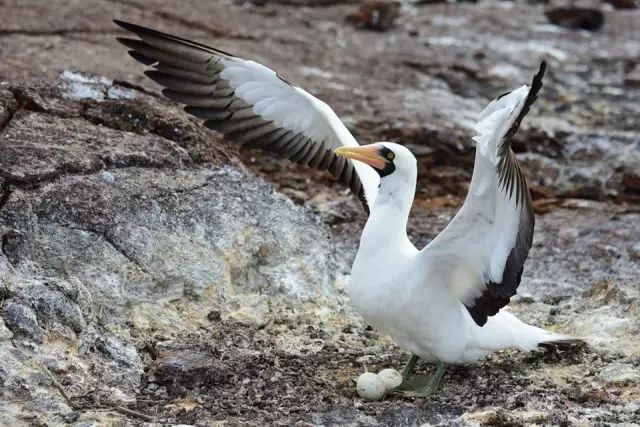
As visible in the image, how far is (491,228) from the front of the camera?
4.86 meters

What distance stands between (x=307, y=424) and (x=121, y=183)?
2143mm

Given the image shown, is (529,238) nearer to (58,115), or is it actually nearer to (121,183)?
(121,183)

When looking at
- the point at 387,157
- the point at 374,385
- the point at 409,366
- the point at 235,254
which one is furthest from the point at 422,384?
the point at 235,254

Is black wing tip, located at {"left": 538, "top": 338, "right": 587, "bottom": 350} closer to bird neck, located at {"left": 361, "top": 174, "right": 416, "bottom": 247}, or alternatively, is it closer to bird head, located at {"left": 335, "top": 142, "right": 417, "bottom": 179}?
bird neck, located at {"left": 361, "top": 174, "right": 416, "bottom": 247}

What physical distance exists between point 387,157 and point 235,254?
1275mm

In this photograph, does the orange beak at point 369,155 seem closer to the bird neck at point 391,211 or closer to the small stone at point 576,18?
the bird neck at point 391,211

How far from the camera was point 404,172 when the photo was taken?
210 inches

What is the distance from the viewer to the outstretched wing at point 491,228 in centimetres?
439

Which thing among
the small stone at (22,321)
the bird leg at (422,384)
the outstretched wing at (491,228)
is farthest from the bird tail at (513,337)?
the small stone at (22,321)

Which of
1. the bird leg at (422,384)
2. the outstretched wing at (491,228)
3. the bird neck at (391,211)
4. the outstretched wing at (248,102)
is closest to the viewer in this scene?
the outstretched wing at (491,228)

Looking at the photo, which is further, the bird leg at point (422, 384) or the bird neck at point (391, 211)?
the bird neck at point (391, 211)

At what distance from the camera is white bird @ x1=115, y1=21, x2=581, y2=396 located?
4633 millimetres

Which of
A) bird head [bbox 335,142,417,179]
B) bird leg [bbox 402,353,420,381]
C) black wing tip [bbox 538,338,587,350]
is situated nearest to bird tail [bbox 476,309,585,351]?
black wing tip [bbox 538,338,587,350]

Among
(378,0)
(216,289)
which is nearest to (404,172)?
(216,289)
